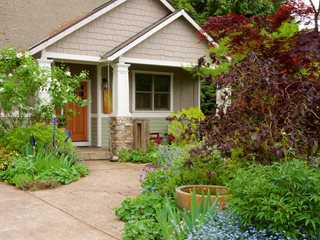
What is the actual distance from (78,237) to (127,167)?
20.2ft

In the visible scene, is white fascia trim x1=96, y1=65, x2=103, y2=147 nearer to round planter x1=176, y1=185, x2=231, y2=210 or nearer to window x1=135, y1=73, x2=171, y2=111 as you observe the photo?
window x1=135, y1=73, x2=171, y2=111

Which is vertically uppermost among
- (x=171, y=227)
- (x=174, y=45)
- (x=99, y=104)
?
(x=174, y=45)

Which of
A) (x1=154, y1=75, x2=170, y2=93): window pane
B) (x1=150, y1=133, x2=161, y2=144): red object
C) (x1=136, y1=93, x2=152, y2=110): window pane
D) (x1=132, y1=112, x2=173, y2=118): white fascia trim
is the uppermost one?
(x1=154, y1=75, x2=170, y2=93): window pane

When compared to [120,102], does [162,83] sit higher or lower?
higher

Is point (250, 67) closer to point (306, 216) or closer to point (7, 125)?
point (306, 216)

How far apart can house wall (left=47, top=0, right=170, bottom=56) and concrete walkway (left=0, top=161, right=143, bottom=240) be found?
4442mm

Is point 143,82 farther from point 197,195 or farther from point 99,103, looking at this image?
point 197,195

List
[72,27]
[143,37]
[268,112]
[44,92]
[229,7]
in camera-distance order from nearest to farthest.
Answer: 1. [268,112]
2. [44,92]
3. [72,27]
4. [143,37]
5. [229,7]

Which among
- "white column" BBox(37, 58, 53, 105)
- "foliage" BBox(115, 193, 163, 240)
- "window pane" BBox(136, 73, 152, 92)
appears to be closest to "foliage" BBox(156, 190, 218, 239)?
"foliage" BBox(115, 193, 163, 240)

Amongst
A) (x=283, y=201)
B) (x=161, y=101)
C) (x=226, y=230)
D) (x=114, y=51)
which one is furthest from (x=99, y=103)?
(x=283, y=201)

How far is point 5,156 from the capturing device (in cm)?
970

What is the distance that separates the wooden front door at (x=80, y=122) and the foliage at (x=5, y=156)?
402 centimetres

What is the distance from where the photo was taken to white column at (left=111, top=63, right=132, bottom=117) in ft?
42.1

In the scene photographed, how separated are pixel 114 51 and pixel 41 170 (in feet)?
16.3
